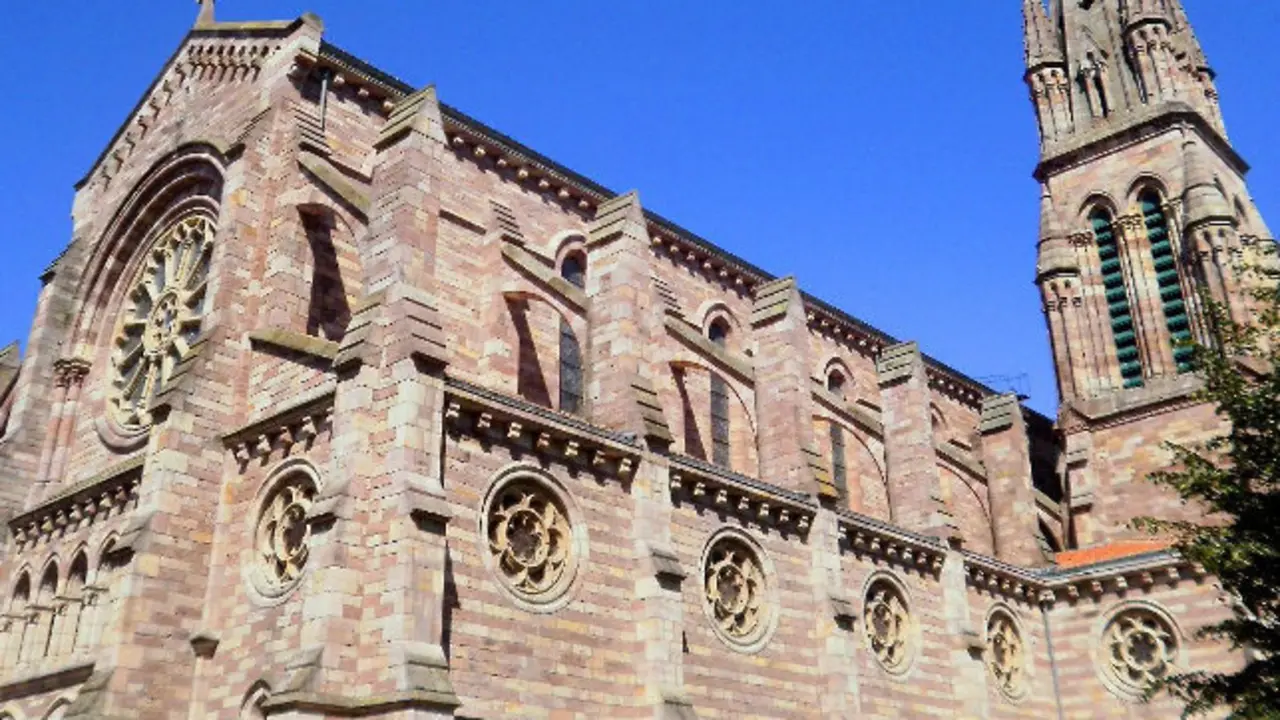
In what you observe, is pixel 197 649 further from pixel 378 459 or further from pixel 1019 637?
pixel 1019 637

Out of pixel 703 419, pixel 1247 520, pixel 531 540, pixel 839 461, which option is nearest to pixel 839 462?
pixel 839 461

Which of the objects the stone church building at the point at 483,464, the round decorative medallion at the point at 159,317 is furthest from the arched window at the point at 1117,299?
the round decorative medallion at the point at 159,317

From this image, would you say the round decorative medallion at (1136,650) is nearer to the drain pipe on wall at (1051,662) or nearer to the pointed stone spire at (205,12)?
the drain pipe on wall at (1051,662)

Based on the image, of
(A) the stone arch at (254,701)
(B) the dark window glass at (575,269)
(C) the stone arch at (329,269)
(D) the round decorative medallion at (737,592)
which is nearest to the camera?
(A) the stone arch at (254,701)

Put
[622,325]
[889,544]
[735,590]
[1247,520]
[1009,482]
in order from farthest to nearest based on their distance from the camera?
[1009,482] < [889,544] < [735,590] < [622,325] < [1247,520]

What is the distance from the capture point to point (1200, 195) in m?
34.7

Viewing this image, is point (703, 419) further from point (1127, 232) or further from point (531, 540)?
point (1127, 232)

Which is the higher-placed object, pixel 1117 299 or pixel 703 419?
pixel 1117 299

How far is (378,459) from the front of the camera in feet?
48.9

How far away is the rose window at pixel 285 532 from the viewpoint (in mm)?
16281

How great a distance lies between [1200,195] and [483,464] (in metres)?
27.7

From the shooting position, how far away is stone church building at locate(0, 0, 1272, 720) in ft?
50.7

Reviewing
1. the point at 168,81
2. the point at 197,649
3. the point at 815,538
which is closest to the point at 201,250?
the point at 168,81

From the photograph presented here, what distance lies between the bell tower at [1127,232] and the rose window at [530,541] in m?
21.6
